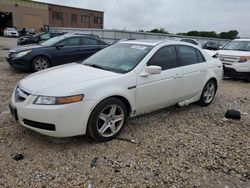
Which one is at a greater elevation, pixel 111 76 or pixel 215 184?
pixel 111 76

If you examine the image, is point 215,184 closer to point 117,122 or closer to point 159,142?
point 159,142

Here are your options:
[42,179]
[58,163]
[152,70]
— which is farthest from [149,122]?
[42,179]

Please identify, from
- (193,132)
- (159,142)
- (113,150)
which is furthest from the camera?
(193,132)

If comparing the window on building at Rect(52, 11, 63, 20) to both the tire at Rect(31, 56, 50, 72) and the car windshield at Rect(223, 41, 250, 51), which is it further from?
the car windshield at Rect(223, 41, 250, 51)

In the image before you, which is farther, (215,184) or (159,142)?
(159,142)

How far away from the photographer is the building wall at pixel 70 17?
5770 centimetres

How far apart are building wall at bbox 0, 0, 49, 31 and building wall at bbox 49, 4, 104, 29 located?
21.4 ft

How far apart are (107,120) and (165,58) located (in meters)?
1.61

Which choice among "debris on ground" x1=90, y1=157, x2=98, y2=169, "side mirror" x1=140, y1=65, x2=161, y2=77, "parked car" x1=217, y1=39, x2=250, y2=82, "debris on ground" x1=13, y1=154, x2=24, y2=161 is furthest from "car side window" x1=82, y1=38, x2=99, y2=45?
"debris on ground" x1=90, y1=157, x2=98, y2=169

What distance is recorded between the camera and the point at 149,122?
420cm

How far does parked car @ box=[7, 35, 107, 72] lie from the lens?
7645 mm

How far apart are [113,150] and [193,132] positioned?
1504 mm

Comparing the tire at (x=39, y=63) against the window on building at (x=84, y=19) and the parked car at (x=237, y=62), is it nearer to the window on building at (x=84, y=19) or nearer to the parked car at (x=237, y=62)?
the parked car at (x=237, y=62)

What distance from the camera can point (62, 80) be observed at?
10.7 feet
